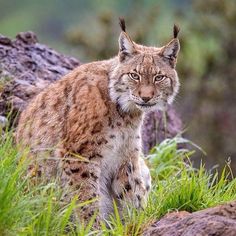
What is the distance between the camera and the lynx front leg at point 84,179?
863 centimetres

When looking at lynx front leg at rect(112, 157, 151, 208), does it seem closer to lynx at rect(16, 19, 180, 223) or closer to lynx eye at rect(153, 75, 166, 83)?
lynx at rect(16, 19, 180, 223)

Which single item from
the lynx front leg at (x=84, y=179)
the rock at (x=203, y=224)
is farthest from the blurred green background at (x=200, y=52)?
the rock at (x=203, y=224)

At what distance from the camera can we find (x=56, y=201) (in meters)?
7.20

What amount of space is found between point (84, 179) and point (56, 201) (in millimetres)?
1517

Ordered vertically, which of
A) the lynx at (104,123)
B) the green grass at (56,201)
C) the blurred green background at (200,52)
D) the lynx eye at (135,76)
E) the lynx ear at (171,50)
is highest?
the blurred green background at (200,52)

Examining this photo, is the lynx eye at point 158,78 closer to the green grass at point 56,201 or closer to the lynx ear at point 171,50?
the lynx ear at point 171,50

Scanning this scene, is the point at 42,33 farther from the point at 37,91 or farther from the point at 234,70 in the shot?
the point at 37,91

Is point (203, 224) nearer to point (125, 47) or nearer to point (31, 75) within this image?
point (125, 47)

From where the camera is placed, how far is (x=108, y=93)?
905 centimetres

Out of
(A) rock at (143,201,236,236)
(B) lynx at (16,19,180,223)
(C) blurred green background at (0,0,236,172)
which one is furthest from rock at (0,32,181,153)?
(C) blurred green background at (0,0,236,172)

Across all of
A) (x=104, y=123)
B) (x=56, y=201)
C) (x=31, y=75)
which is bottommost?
(x=56, y=201)

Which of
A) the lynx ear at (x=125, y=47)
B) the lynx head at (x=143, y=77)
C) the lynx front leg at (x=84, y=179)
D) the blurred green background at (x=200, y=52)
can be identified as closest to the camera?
the lynx front leg at (x=84, y=179)

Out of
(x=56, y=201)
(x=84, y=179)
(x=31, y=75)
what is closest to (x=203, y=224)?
(x=56, y=201)

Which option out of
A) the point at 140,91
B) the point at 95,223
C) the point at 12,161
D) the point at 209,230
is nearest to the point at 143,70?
the point at 140,91
